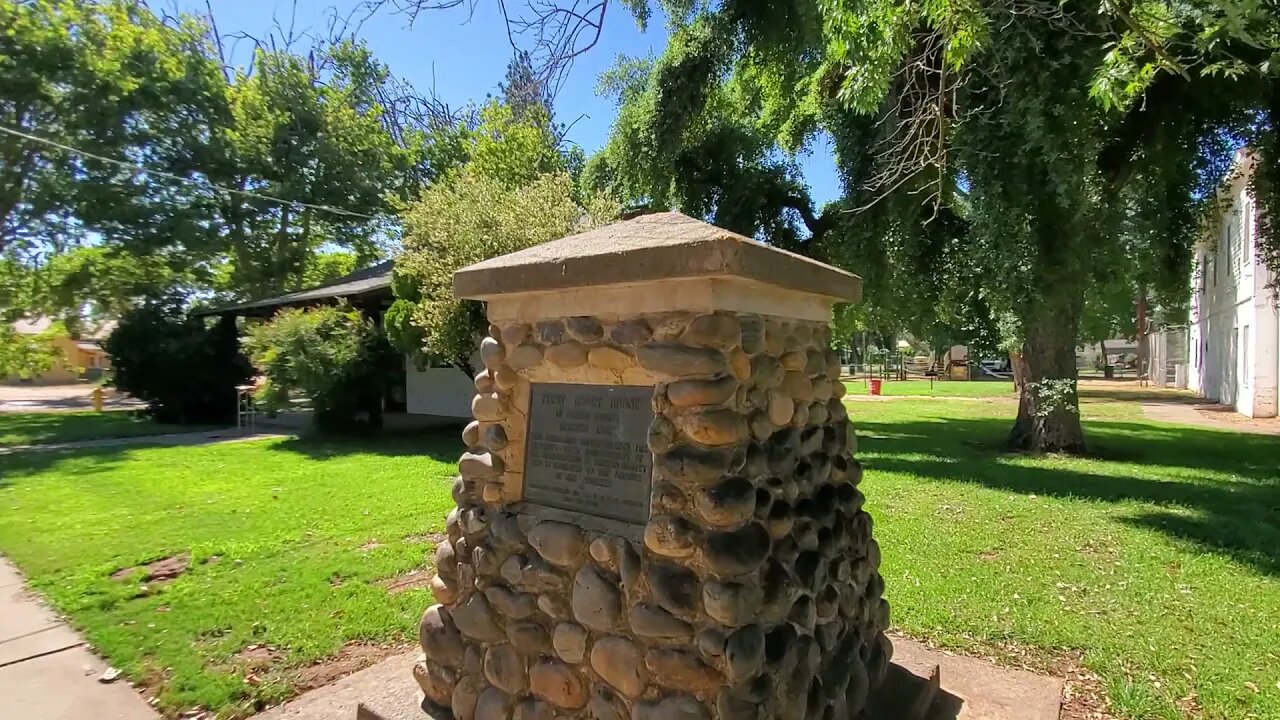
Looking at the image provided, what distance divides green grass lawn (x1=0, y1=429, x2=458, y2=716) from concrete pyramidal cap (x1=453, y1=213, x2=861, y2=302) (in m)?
2.26

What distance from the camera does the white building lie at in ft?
48.8

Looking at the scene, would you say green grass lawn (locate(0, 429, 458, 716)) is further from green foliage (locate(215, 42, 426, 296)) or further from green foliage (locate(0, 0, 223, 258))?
green foliage (locate(215, 42, 426, 296))

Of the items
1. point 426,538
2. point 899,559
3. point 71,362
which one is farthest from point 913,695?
point 71,362

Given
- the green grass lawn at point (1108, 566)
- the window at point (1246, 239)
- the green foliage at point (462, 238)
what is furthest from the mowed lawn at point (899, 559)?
the window at point (1246, 239)

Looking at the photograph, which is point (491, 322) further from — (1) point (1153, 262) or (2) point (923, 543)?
→ (1) point (1153, 262)

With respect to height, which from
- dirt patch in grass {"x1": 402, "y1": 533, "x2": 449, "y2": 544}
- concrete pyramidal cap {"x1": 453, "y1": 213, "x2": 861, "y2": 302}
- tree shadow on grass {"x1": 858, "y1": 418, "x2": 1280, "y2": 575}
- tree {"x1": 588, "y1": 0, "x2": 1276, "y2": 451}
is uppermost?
tree {"x1": 588, "y1": 0, "x2": 1276, "y2": 451}

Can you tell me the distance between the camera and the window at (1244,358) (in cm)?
1611

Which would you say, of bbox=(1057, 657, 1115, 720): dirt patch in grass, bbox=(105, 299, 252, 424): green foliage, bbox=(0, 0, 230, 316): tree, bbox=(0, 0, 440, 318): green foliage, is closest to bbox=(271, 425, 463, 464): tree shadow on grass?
bbox=(105, 299, 252, 424): green foliage

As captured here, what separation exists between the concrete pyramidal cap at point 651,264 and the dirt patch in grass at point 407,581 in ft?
8.77

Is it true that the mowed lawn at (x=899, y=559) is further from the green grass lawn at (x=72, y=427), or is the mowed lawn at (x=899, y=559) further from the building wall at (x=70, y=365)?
the building wall at (x=70, y=365)

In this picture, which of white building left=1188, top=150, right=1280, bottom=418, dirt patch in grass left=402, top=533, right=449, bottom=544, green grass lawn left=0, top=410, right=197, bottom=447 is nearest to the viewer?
dirt patch in grass left=402, top=533, right=449, bottom=544

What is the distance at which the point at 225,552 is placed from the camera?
5223mm

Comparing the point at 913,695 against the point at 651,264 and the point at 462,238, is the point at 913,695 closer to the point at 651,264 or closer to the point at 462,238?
the point at 651,264

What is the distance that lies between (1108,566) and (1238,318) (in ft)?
56.3
